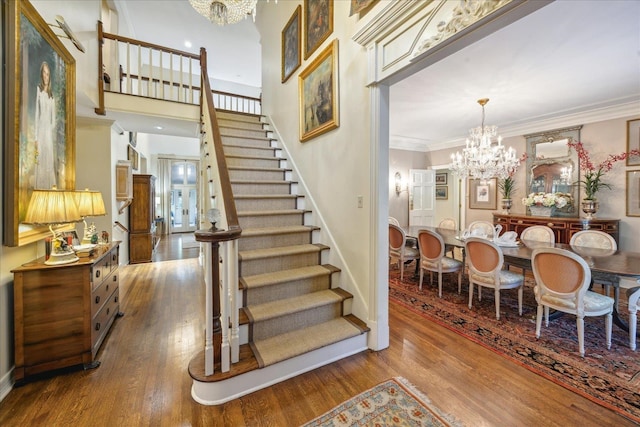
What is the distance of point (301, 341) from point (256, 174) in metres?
2.36

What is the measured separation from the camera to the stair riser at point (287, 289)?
224cm

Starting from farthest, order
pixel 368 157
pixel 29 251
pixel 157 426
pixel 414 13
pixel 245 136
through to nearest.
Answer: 1. pixel 245 136
2. pixel 368 157
3. pixel 29 251
4. pixel 414 13
5. pixel 157 426

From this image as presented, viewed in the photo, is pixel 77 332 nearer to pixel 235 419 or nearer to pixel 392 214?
pixel 235 419

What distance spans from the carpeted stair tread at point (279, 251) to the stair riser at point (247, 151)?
68.9 inches

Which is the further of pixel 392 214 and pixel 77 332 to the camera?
pixel 392 214

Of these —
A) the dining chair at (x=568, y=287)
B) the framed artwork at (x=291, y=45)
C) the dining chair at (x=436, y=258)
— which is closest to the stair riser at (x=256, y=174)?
the framed artwork at (x=291, y=45)

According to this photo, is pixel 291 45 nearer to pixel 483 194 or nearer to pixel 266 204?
pixel 266 204

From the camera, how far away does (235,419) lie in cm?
155

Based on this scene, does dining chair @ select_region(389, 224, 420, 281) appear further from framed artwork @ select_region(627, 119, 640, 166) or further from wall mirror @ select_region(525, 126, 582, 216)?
framed artwork @ select_region(627, 119, 640, 166)

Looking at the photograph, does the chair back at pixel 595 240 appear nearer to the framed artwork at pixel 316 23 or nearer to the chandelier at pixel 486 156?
the chandelier at pixel 486 156

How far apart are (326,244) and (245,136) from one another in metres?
2.50

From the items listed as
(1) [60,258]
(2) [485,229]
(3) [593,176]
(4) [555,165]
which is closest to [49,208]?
(1) [60,258]

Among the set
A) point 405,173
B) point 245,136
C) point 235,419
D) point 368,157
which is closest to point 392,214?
point 405,173

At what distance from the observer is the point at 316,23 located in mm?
3109
